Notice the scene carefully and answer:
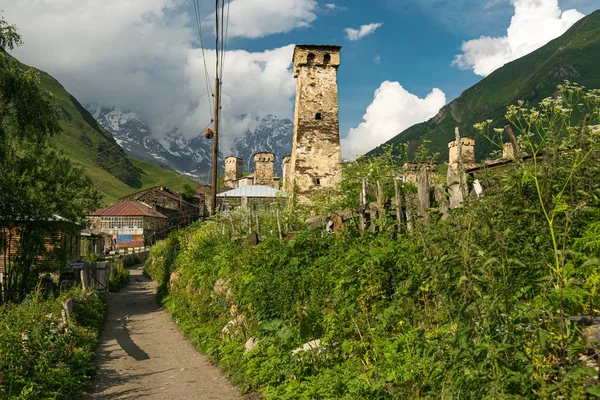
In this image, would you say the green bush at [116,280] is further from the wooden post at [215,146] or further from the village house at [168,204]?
the village house at [168,204]

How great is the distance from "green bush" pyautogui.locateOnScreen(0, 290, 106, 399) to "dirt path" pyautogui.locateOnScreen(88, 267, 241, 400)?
0.35m

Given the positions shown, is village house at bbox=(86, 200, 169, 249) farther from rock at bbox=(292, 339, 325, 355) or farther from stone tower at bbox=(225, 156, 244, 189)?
rock at bbox=(292, 339, 325, 355)

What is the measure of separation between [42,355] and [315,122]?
55.2 ft

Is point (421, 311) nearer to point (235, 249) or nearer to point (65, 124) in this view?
point (235, 249)

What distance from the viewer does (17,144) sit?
14805 mm

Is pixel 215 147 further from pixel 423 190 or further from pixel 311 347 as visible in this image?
pixel 311 347

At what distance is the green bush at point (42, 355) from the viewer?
627 cm

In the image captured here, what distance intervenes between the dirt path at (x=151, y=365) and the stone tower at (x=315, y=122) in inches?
388

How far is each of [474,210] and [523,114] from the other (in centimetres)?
235

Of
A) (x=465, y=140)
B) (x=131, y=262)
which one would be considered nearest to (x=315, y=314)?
(x=465, y=140)

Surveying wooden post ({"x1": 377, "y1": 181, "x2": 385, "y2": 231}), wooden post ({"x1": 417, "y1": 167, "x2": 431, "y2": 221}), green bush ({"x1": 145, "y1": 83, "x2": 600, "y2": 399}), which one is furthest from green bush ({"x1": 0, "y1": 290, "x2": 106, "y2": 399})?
wooden post ({"x1": 417, "y1": 167, "x2": 431, "y2": 221})

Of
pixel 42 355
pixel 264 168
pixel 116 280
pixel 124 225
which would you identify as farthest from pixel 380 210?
pixel 124 225

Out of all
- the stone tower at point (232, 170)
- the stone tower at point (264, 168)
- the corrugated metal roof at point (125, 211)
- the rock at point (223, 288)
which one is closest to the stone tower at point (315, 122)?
the rock at point (223, 288)

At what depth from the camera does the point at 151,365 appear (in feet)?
29.3
